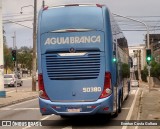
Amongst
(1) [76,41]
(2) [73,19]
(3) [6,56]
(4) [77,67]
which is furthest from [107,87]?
(3) [6,56]

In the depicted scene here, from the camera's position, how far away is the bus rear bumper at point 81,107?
1412 cm

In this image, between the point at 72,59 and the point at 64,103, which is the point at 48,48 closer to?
the point at 72,59

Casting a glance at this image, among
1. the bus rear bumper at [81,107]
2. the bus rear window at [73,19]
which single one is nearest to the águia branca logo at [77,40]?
the bus rear window at [73,19]

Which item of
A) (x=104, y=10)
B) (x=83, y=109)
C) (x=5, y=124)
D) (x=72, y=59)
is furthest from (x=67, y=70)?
(x=5, y=124)

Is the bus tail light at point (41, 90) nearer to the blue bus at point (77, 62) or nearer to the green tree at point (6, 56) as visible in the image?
the blue bus at point (77, 62)

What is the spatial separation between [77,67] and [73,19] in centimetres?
158

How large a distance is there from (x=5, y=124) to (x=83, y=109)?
349 centimetres

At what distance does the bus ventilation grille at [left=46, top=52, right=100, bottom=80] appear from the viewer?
14.4m

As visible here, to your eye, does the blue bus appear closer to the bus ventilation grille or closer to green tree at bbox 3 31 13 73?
the bus ventilation grille

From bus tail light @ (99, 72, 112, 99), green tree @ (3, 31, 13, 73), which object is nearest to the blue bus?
bus tail light @ (99, 72, 112, 99)

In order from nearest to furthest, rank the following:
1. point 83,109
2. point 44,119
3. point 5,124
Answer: point 83,109
point 5,124
point 44,119

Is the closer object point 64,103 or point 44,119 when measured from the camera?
point 64,103

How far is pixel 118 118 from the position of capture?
672 inches

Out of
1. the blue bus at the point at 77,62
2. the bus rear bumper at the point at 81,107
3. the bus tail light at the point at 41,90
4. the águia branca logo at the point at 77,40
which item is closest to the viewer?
the bus rear bumper at the point at 81,107
